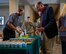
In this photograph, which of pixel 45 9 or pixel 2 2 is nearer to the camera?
pixel 45 9

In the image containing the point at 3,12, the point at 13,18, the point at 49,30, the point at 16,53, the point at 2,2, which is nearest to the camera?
the point at 16,53

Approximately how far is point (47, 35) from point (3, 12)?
12.1 meters

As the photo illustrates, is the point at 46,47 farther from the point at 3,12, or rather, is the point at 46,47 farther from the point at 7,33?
the point at 3,12

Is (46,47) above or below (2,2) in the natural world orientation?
below

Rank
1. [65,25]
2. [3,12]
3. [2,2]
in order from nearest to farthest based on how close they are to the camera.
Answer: [65,25] → [2,2] → [3,12]

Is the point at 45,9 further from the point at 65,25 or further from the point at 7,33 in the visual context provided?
the point at 7,33

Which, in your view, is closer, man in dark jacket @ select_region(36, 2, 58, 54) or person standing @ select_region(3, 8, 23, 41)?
man in dark jacket @ select_region(36, 2, 58, 54)

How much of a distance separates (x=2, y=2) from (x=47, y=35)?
10703 millimetres

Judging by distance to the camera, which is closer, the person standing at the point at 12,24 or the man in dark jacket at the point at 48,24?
the man in dark jacket at the point at 48,24

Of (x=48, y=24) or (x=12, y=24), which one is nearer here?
(x=48, y=24)

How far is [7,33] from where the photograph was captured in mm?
4691

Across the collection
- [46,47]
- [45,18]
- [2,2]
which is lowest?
[46,47]

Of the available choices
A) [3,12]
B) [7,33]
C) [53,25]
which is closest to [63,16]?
[53,25]

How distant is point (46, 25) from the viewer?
136 inches
